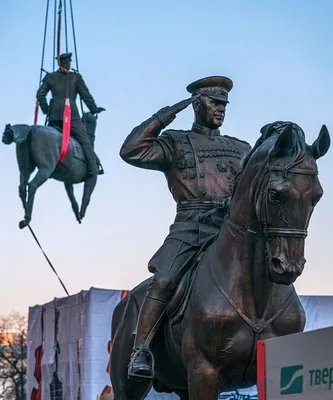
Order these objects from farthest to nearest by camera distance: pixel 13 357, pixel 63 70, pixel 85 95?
1. pixel 13 357
2. pixel 85 95
3. pixel 63 70

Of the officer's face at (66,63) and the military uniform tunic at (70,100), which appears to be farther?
the officer's face at (66,63)

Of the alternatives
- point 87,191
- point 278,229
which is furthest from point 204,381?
point 87,191

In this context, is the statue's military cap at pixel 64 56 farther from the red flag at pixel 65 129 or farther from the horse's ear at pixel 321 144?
the horse's ear at pixel 321 144

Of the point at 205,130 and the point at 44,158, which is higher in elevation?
the point at 44,158

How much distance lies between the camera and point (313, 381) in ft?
17.1

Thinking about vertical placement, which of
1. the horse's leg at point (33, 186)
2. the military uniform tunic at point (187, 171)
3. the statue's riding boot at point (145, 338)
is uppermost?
the horse's leg at point (33, 186)

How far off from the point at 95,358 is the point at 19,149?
28.7 feet

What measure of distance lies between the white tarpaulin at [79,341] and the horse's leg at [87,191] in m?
7.39

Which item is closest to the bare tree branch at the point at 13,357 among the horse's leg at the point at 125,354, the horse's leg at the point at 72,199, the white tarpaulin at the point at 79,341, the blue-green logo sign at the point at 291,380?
the horse's leg at the point at 72,199

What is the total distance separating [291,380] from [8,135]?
17643 mm

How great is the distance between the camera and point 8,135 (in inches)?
886

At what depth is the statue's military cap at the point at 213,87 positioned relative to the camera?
934 cm

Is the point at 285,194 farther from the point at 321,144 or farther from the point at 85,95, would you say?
the point at 85,95

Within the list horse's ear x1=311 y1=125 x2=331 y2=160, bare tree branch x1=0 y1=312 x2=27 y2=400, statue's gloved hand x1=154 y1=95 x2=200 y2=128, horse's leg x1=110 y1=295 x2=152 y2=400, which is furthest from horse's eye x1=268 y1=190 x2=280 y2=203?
A: bare tree branch x1=0 y1=312 x2=27 y2=400
